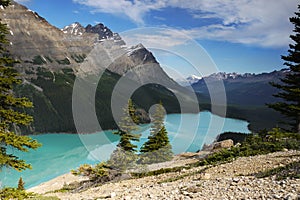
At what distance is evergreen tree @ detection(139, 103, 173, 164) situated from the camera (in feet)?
107

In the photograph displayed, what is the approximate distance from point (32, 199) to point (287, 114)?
69.5 feet

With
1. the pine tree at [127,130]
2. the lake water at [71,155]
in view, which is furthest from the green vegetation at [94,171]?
the lake water at [71,155]

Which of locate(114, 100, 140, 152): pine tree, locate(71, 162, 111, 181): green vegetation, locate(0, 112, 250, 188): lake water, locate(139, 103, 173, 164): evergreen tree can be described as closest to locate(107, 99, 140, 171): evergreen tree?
locate(114, 100, 140, 152): pine tree

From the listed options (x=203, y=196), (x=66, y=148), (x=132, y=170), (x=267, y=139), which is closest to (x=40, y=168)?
(x=66, y=148)

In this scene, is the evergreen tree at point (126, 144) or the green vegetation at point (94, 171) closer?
the green vegetation at point (94, 171)

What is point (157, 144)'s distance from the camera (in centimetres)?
3325

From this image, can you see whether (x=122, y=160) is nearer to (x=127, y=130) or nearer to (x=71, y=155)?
(x=127, y=130)

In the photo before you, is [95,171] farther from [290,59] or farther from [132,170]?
[290,59]

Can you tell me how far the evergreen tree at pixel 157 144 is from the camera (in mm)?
32688

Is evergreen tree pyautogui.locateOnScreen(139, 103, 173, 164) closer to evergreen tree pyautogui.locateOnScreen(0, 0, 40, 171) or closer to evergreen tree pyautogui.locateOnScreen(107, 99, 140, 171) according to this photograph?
evergreen tree pyautogui.locateOnScreen(107, 99, 140, 171)

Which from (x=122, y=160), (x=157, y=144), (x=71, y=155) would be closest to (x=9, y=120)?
(x=122, y=160)

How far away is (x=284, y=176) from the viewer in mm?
10234

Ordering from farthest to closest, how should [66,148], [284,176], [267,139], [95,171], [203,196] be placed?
[66,148] < [267,139] < [95,171] < [284,176] < [203,196]

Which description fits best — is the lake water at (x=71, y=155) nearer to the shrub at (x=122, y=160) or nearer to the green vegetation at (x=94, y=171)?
the shrub at (x=122, y=160)
